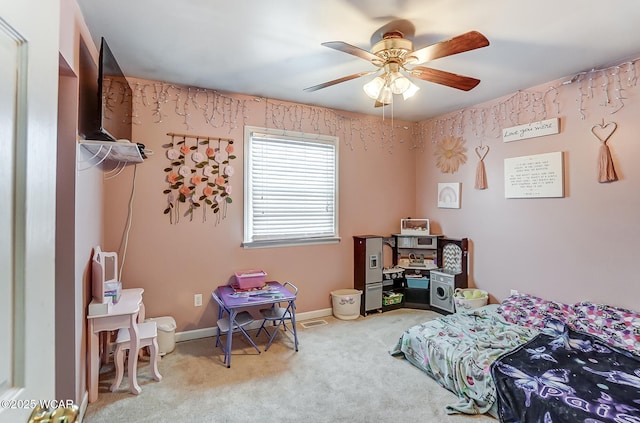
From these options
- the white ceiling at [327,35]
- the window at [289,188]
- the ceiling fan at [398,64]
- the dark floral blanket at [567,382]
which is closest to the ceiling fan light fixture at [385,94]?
the ceiling fan at [398,64]

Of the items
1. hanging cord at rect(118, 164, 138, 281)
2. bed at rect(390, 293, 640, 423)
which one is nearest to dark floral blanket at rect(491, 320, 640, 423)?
bed at rect(390, 293, 640, 423)

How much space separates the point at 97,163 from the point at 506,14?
2.93 m

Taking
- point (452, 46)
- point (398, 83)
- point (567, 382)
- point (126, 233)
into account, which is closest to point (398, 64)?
point (398, 83)

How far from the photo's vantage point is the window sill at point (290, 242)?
3.49m

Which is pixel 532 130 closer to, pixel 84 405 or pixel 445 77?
pixel 445 77

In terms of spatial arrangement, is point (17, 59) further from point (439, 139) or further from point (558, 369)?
point (439, 139)

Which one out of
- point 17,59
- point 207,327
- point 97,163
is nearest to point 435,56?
point 17,59

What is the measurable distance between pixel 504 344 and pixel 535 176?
5.51 ft

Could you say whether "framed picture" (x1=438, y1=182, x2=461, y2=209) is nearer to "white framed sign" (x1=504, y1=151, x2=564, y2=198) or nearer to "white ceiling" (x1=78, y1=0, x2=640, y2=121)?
"white framed sign" (x1=504, y1=151, x2=564, y2=198)

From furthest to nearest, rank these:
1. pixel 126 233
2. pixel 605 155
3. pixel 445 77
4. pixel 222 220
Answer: pixel 222 220 → pixel 126 233 → pixel 605 155 → pixel 445 77

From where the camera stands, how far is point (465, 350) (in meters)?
2.43

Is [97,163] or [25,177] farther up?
[97,163]

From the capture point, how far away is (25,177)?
621 mm

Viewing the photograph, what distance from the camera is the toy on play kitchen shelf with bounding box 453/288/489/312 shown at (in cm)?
352
